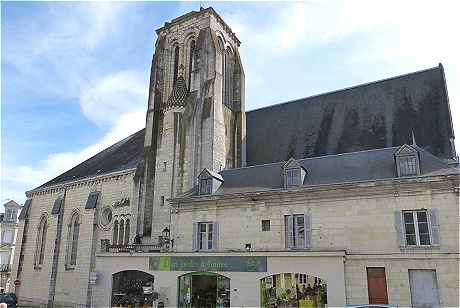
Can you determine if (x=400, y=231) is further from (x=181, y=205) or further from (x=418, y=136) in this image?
(x=181, y=205)

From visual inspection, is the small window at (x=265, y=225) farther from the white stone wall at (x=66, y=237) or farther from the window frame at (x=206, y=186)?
the white stone wall at (x=66, y=237)

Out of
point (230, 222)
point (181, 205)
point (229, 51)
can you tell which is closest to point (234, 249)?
point (230, 222)

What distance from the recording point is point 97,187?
22688 mm

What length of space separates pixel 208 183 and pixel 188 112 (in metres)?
5.18

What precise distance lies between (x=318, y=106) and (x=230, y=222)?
9.14 m

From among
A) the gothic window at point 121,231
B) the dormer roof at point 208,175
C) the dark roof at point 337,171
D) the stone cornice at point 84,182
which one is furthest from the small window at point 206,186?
the gothic window at point 121,231

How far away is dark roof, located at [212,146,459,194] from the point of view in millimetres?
12768

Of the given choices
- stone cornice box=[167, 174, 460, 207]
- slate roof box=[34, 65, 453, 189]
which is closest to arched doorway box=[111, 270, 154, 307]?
stone cornice box=[167, 174, 460, 207]

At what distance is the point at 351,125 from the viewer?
18.7 metres

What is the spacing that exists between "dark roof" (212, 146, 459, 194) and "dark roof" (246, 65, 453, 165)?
3189 mm

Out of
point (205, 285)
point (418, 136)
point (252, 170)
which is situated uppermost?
point (418, 136)

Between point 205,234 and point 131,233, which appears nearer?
point 205,234

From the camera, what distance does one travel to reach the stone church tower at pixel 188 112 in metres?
18.9

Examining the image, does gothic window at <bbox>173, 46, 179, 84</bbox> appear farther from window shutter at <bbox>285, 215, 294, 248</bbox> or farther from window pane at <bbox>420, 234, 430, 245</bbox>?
window pane at <bbox>420, 234, 430, 245</bbox>
